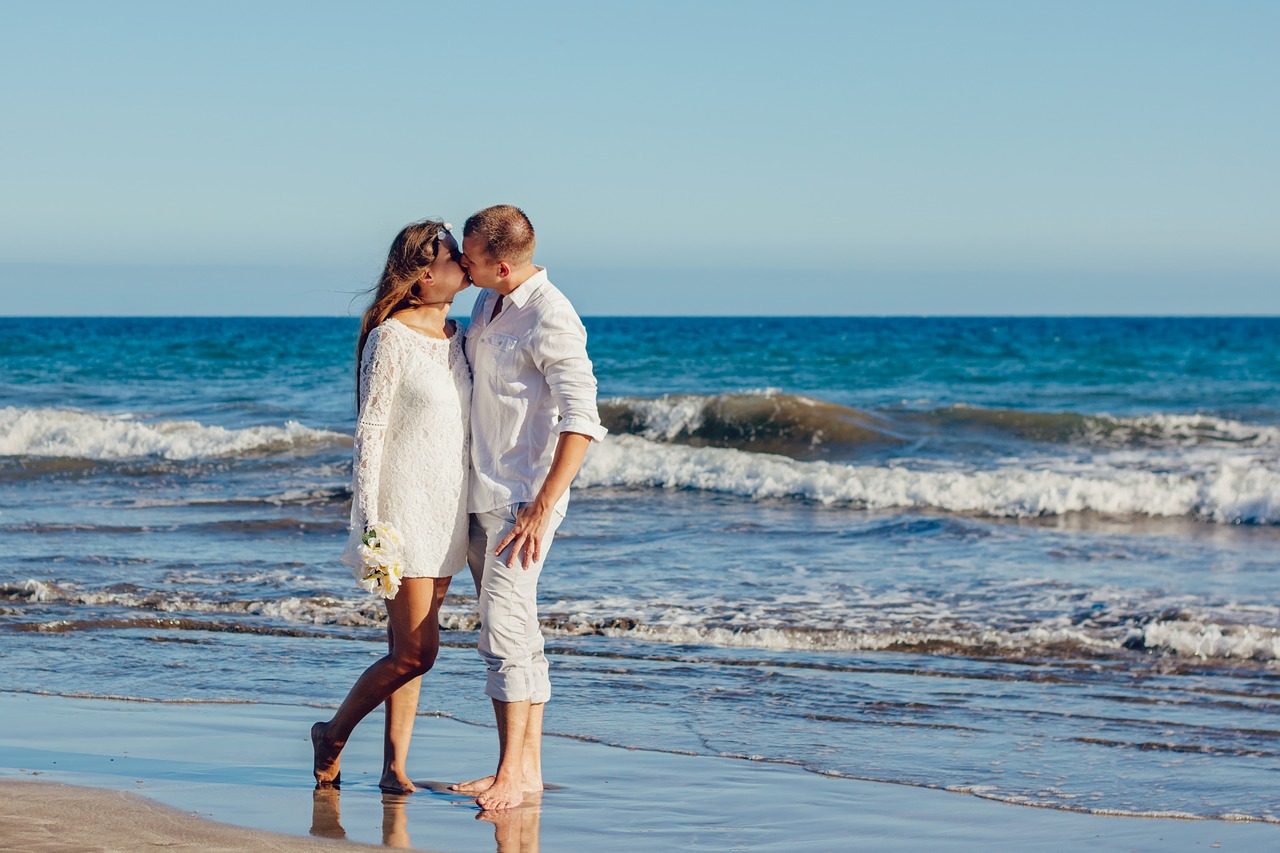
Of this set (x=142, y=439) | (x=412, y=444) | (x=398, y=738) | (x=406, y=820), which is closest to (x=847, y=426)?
(x=142, y=439)

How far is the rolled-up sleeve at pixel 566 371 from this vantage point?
3883mm

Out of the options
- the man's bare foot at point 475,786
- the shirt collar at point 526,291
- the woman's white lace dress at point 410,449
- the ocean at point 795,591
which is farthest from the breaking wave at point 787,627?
the shirt collar at point 526,291

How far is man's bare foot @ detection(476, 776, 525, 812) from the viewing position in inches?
159

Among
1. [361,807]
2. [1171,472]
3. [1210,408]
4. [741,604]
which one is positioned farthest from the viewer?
[1210,408]

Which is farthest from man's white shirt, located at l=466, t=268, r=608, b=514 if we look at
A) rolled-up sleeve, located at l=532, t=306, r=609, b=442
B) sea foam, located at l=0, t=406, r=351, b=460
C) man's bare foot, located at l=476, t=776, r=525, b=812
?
sea foam, located at l=0, t=406, r=351, b=460

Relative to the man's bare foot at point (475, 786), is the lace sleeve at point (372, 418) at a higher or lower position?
higher

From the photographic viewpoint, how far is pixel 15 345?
135 ft

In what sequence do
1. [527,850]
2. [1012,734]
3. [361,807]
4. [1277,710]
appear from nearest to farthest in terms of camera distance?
[527,850]
[361,807]
[1012,734]
[1277,710]

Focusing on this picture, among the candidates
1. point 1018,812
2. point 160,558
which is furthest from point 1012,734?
point 160,558

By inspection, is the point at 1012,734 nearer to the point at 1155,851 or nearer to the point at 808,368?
the point at 1155,851

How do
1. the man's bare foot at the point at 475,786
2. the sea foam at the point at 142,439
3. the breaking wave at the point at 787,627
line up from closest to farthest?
the man's bare foot at the point at 475,786 → the breaking wave at the point at 787,627 → the sea foam at the point at 142,439

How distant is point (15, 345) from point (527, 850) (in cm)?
4257

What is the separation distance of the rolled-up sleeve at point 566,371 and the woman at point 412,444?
0.35 meters

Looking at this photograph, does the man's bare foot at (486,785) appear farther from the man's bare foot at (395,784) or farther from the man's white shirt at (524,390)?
the man's white shirt at (524,390)
